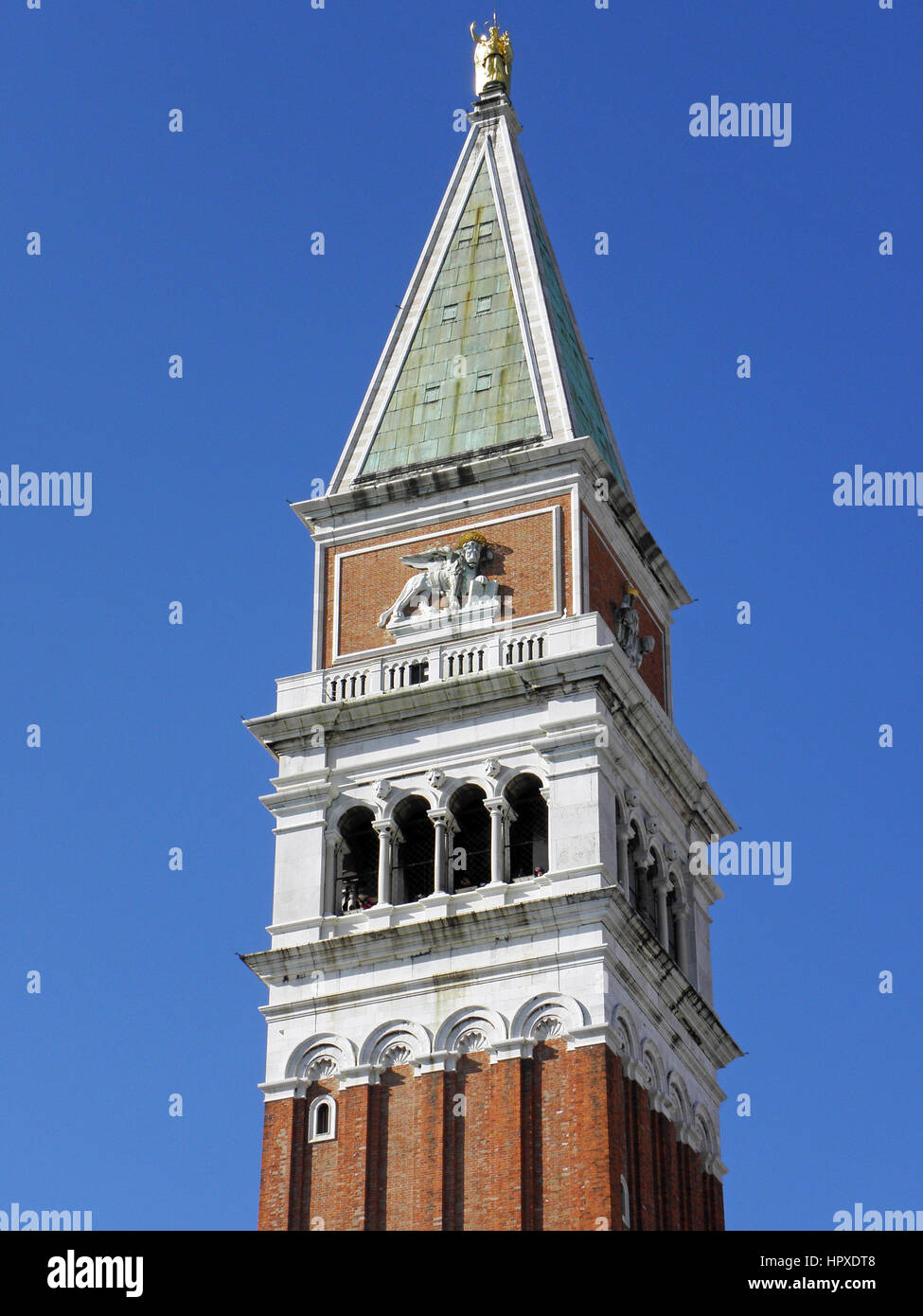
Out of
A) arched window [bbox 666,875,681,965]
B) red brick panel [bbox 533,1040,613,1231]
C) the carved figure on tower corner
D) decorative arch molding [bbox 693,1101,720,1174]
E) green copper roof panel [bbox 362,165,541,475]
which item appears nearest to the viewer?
red brick panel [bbox 533,1040,613,1231]

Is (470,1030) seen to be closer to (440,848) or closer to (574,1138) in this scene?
(574,1138)

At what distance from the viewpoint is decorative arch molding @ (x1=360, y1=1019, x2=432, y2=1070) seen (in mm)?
61031

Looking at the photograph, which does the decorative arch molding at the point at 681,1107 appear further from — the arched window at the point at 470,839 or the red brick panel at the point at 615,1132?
the arched window at the point at 470,839

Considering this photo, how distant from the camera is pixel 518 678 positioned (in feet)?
212

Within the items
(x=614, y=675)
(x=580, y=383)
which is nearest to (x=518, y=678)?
(x=614, y=675)

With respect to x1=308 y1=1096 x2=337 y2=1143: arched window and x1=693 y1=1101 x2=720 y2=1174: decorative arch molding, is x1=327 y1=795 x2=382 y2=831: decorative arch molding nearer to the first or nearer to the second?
x1=308 y1=1096 x2=337 y2=1143: arched window

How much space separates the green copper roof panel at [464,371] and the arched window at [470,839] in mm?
10804

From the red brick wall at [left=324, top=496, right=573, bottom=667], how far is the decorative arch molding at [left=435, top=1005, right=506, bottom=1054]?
11044mm

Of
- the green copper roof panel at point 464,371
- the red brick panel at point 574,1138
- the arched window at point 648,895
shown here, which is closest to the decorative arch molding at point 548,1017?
the red brick panel at point 574,1138

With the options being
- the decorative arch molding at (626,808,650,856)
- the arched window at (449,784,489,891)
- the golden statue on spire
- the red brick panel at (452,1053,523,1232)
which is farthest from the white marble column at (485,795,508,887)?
the golden statue on spire

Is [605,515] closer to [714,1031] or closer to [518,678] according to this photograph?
[518,678]
